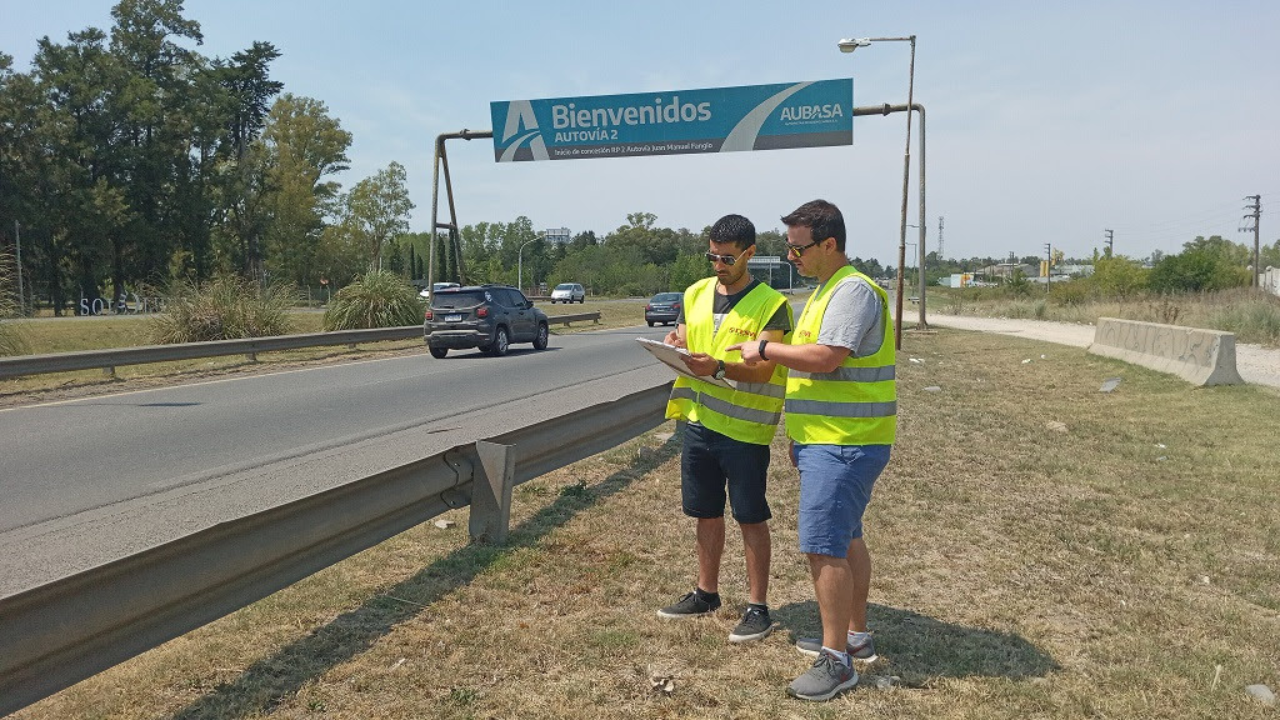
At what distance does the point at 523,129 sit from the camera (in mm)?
26828

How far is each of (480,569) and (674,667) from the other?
5.32 ft

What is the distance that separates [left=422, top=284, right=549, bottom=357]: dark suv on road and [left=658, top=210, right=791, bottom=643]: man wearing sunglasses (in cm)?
1783

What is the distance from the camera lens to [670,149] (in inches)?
1025

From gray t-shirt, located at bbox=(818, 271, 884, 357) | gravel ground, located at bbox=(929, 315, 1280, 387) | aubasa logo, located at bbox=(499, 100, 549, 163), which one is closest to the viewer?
gray t-shirt, located at bbox=(818, 271, 884, 357)

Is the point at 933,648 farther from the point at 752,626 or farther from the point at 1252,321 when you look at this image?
the point at 1252,321

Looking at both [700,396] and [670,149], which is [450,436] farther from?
[670,149]

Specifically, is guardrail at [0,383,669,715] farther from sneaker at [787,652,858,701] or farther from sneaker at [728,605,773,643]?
sneaker at [787,652,858,701]

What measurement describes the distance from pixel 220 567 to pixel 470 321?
18.6 metres

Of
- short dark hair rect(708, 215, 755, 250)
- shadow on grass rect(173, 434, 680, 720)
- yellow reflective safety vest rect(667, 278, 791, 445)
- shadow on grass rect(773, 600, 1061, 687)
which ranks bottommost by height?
shadow on grass rect(773, 600, 1061, 687)

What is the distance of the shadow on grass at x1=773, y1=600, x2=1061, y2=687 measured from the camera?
418 centimetres

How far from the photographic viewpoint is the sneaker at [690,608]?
15.8 ft

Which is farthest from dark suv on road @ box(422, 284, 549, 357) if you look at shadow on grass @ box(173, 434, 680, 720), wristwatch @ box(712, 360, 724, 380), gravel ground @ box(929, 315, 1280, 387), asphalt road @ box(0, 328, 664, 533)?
wristwatch @ box(712, 360, 724, 380)

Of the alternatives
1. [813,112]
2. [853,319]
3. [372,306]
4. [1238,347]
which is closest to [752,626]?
[853,319]

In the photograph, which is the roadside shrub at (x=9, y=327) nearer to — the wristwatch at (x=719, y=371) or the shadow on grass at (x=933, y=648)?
the wristwatch at (x=719, y=371)
